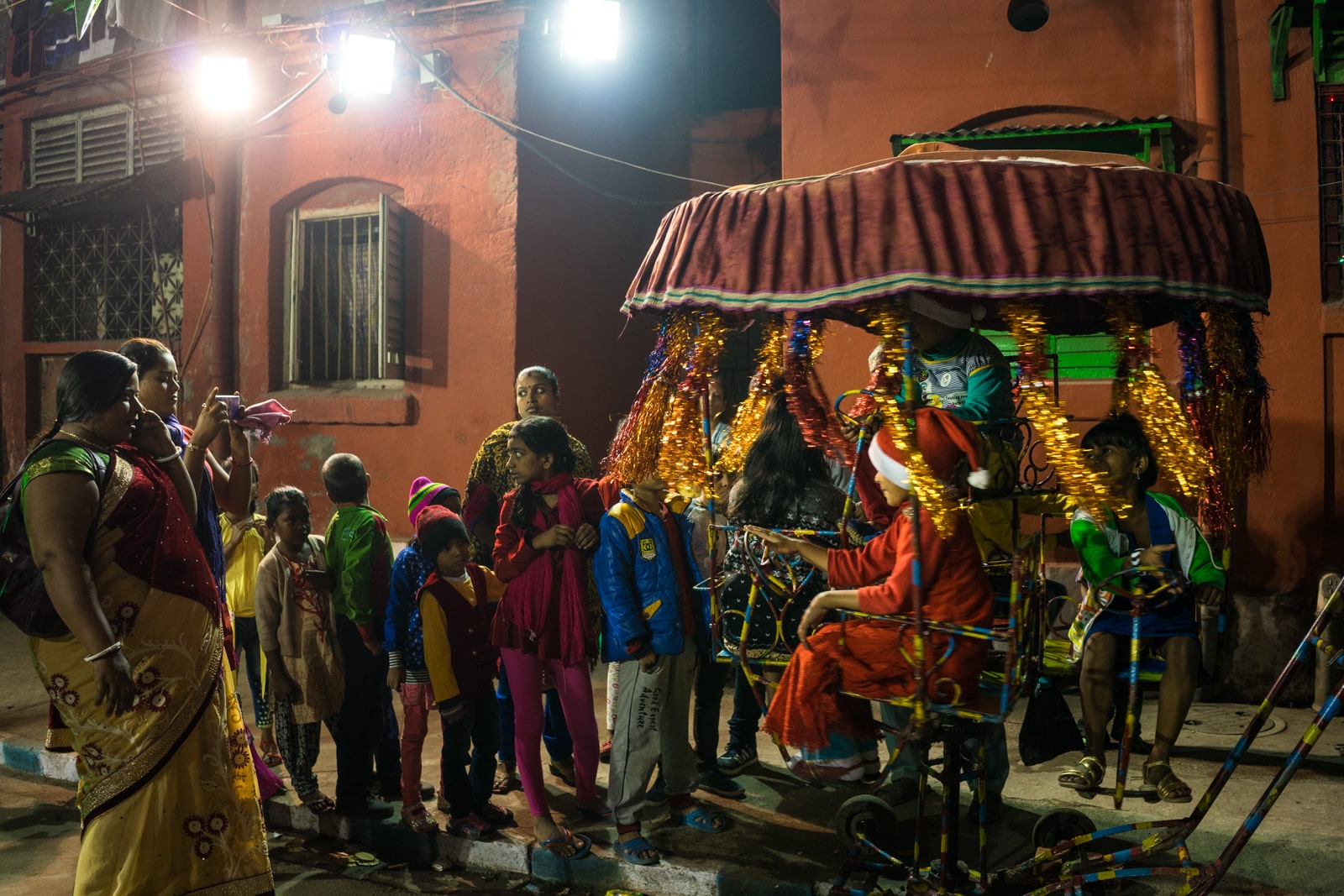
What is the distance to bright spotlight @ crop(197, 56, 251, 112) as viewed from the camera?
32.5 ft

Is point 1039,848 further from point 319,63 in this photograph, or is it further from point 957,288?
point 319,63

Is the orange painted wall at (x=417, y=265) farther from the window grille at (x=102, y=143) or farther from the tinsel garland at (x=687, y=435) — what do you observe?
the tinsel garland at (x=687, y=435)

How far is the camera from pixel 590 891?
14.0 feet

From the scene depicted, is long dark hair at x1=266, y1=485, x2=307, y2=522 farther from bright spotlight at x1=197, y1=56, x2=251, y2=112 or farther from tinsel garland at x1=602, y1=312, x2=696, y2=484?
Result: bright spotlight at x1=197, y1=56, x2=251, y2=112

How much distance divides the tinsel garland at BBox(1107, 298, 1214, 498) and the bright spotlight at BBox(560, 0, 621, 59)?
7093 mm

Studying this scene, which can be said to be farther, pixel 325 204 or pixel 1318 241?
pixel 325 204

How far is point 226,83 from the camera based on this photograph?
9.91 m

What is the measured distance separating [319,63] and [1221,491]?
8.95 meters

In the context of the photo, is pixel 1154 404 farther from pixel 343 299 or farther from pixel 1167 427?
pixel 343 299

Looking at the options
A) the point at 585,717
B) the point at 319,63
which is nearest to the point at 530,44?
the point at 319,63

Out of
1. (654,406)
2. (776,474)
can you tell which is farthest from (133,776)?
(776,474)

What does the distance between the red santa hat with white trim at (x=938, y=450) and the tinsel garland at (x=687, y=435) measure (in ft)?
2.37

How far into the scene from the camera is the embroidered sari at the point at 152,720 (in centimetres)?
322

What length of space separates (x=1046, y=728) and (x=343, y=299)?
790cm
